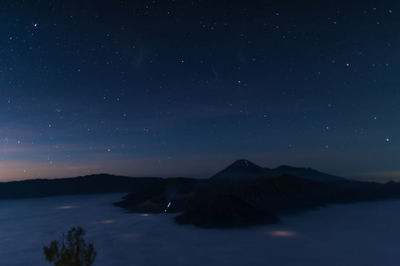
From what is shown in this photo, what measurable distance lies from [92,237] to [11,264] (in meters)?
29.2

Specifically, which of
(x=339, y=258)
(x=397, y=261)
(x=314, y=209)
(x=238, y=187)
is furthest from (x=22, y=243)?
(x=314, y=209)

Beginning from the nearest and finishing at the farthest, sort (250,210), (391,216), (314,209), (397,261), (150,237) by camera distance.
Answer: (397,261), (150,237), (250,210), (391,216), (314,209)

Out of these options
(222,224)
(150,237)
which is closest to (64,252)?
(150,237)

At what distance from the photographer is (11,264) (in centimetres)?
7012

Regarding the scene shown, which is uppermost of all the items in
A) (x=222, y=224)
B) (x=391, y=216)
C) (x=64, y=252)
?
(x=64, y=252)

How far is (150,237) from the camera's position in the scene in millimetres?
96000

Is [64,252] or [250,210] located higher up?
[64,252]

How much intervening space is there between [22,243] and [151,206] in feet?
271

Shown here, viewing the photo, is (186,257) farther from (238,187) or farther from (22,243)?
(238,187)

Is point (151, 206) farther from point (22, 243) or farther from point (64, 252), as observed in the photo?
point (64, 252)

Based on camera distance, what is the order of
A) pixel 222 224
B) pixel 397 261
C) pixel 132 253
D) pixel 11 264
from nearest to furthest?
pixel 397 261
pixel 11 264
pixel 132 253
pixel 222 224

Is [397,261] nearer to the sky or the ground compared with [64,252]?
nearer to the ground

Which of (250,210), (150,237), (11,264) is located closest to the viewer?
(11,264)

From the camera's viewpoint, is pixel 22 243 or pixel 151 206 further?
pixel 151 206
